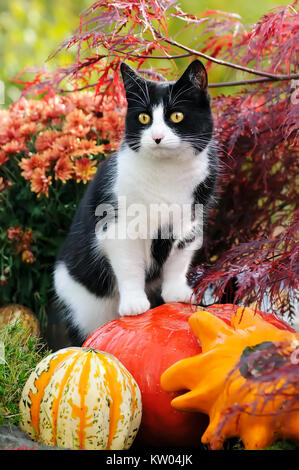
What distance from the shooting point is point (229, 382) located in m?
1.14

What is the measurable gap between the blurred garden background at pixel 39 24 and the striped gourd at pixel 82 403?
274 centimetres

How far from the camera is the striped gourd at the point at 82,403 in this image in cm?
113

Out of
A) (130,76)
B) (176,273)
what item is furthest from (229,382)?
(130,76)

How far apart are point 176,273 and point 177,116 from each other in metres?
0.47

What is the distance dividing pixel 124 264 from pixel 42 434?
562mm

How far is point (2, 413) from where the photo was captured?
121 cm

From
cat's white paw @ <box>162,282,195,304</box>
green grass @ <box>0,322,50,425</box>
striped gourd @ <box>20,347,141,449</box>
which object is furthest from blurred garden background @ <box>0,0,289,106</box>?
striped gourd @ <box>20,347,141,449</box>

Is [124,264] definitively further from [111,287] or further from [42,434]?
[42,434]

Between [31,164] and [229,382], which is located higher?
[31,164]

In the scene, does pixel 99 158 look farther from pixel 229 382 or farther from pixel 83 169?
pixel 229 382

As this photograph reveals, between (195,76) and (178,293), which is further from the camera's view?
(178,293)

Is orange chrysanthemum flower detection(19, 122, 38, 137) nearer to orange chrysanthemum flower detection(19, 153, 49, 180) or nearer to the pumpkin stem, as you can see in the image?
orange chrysanthemum flower detection(19, 153, 49, 180)
